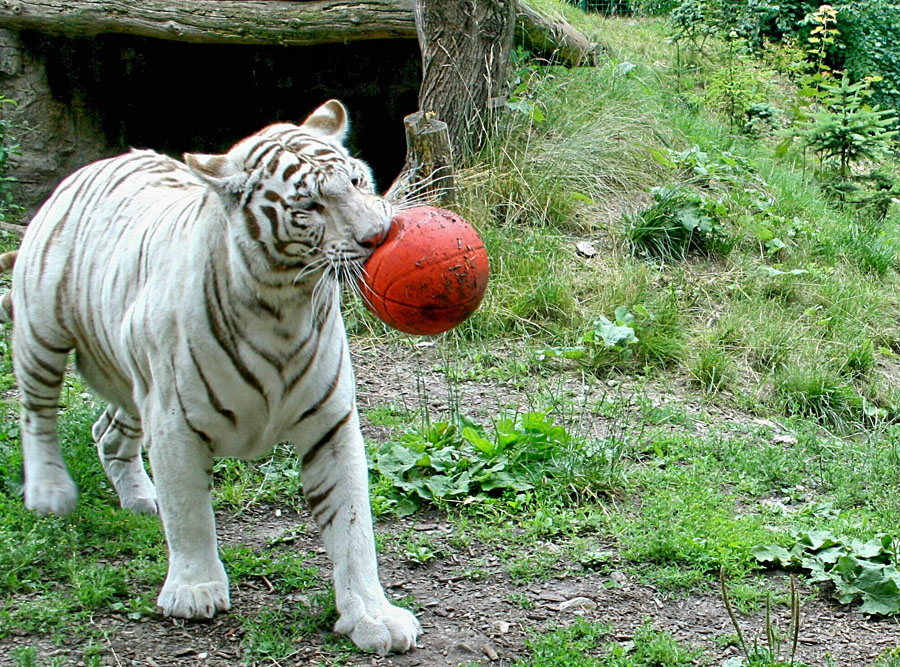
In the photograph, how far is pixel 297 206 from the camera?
296 cm

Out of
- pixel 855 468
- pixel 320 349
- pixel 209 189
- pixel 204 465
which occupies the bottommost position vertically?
pixel 855 468

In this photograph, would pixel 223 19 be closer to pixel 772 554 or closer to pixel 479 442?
pixel 479 442

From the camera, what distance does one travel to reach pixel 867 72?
12.7 meters

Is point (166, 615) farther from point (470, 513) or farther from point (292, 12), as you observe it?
point (292, 12)

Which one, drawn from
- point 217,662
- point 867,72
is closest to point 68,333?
point 217,662

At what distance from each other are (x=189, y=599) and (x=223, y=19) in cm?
539

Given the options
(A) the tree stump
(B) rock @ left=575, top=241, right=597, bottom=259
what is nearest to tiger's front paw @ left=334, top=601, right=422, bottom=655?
(A) the tree stump

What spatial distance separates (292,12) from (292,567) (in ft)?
16.6

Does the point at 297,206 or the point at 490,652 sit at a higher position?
the point at 297,206

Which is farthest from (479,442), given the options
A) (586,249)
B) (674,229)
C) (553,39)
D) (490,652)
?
(553,39)

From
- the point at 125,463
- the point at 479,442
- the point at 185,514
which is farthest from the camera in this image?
the point at 479,442

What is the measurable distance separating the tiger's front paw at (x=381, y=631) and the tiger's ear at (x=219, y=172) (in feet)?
4.67

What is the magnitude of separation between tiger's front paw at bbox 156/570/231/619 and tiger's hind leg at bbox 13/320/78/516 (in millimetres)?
879

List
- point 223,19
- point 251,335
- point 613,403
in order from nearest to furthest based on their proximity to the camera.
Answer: point 251,335
point 613,403
point 223,19
